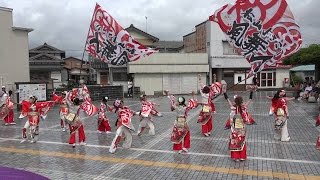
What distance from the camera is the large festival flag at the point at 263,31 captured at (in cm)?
1110

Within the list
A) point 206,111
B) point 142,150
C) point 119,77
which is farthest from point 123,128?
point 119,77

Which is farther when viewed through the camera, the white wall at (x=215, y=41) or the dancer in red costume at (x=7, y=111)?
the white wall at (x=215, y=41)

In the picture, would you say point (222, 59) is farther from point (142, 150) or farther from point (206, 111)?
point (142, 150)

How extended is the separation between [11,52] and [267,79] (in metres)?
28.7

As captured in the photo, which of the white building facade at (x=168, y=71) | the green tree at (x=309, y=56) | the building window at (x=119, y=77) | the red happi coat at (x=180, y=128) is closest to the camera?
the red happi coat at (x=180, y=128)

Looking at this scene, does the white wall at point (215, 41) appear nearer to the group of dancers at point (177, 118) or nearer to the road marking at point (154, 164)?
the group of dancers at point (177, 118)

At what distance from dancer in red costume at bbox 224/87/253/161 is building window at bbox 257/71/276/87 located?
112ft

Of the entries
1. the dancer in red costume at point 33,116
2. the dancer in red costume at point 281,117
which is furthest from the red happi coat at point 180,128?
the dancer in red costume at point 33,116

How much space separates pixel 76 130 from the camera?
12.1 m

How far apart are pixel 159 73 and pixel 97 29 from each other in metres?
22.5

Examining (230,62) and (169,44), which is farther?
(169,44)

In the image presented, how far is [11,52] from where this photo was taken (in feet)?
82.3

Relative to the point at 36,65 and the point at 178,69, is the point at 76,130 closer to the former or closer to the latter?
the point at 178,69

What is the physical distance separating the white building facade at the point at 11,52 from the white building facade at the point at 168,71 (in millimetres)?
13907
